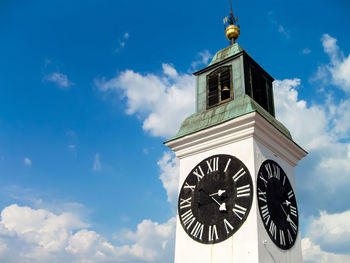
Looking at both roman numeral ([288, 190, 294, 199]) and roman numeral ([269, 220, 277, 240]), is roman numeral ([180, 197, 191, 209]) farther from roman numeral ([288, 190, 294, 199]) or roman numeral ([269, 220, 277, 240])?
roman numeral ([288, 190, 294, 199])

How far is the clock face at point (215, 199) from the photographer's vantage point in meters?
11.1

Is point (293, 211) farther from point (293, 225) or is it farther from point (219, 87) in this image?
point (219, 87)

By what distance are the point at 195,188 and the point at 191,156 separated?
3.77 ft

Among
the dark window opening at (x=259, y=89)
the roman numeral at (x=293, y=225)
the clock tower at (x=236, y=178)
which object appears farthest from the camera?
the dark window opening at (x=259, y=89)

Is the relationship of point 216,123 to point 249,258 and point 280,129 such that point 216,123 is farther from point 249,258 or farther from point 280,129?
point 249,258

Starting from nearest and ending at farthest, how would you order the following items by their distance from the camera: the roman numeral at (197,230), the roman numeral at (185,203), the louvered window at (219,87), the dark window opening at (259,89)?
the roman numeral at (197,230)
the roman numeral at (185,203)
the louvered window at (219,87)
the dark window opening at (259,89)

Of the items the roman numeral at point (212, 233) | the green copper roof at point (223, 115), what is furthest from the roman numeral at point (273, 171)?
the roman numeral at point (212, 233)

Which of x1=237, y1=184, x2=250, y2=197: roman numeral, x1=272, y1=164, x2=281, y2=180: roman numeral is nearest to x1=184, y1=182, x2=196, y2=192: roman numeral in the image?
x1=237, y1=184, x2=250, y2=197: roman numeral

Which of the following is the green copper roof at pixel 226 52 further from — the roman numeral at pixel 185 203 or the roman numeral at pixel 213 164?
the roman numeral at pixel 185 203

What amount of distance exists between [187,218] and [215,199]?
1.04 meters

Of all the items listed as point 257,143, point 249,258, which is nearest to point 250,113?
point 257,143

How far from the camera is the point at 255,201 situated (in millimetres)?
10898

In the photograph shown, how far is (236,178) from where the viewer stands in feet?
38.0

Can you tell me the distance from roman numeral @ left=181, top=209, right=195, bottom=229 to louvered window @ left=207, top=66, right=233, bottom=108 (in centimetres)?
374
